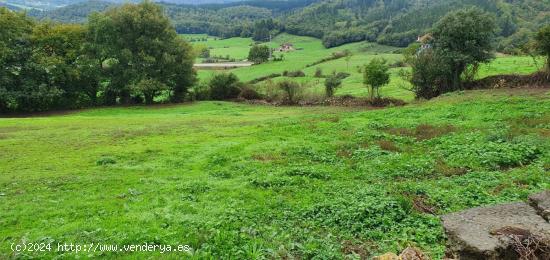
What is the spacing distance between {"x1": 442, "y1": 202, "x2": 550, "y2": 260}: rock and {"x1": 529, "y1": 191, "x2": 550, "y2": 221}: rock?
0.34ft

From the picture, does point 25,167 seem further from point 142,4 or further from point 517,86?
point 142,4

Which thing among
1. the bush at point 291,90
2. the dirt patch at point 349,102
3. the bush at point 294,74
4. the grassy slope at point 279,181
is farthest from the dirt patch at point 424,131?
the bush at point 294,74

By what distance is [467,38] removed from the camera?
37000mm

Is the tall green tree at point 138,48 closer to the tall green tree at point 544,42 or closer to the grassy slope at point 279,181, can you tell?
the grassy slope at point 279,181

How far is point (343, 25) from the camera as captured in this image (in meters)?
186

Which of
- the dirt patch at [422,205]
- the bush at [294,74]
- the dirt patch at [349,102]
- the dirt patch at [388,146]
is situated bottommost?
the dirt patch at [349,102]

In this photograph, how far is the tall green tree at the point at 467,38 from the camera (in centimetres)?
3647

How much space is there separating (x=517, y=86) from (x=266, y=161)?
86.9 ft

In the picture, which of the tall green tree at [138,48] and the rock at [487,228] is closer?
the rock at [487,228]

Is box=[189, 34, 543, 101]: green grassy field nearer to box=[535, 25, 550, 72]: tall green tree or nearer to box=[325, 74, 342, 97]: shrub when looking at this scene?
box=[325, 74, 342, 97]: shrub

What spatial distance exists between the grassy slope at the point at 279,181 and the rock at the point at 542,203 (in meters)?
2.05

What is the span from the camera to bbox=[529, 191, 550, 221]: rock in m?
8.20

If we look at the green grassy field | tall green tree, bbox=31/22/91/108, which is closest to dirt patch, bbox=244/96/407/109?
the green grassy field

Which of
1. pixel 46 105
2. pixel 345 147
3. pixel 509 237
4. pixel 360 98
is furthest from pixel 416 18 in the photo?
pixel 509 237
